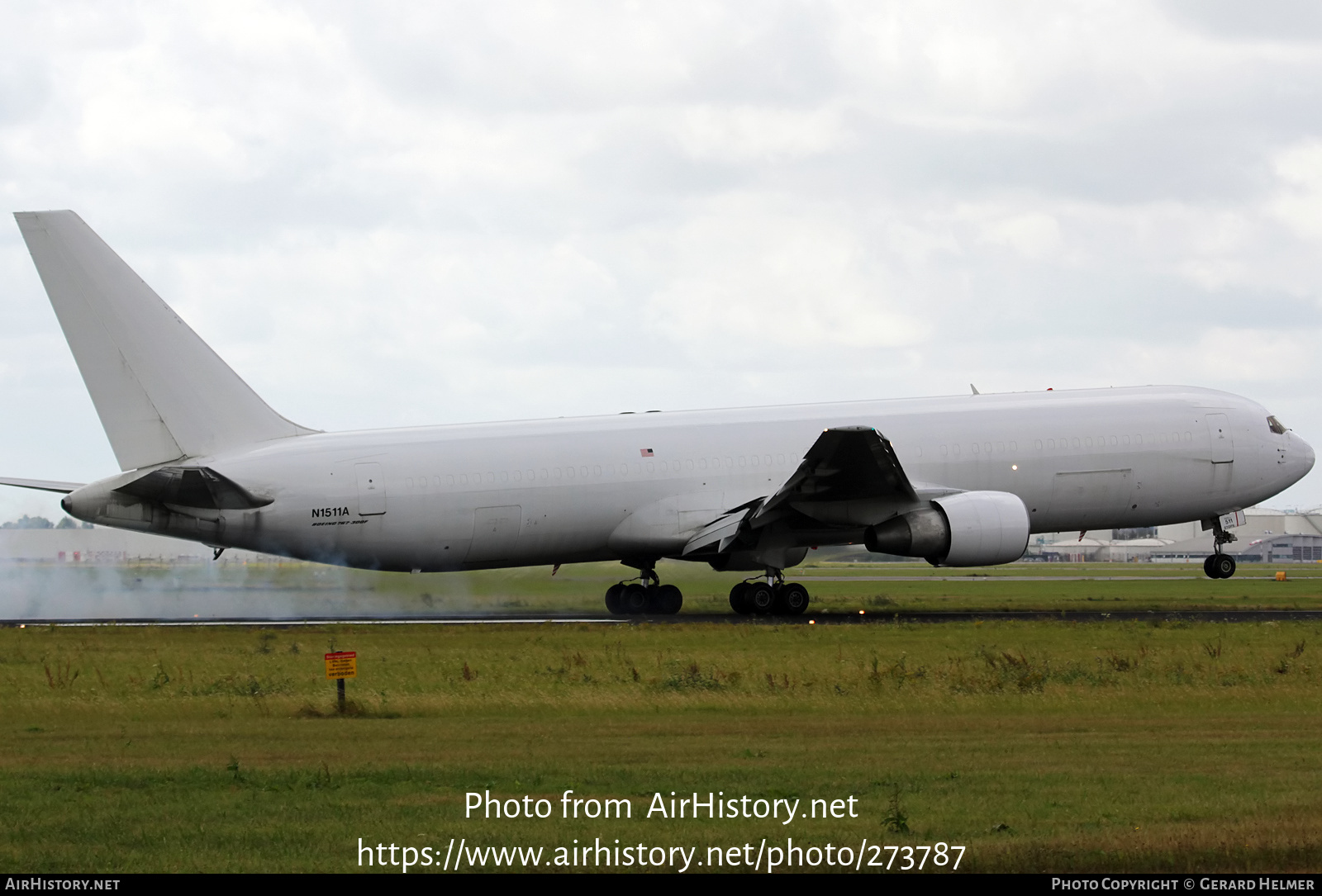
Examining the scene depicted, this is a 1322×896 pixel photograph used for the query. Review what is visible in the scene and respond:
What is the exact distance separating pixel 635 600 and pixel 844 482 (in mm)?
6872

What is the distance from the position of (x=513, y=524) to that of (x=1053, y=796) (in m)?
22.5

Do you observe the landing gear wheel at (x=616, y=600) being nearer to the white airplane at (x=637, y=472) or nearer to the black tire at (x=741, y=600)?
the white airplane at (x=637, y=472)

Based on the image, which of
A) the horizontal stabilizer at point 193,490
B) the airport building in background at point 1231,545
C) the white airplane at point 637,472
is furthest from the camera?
the airport building in background at point 1231,545

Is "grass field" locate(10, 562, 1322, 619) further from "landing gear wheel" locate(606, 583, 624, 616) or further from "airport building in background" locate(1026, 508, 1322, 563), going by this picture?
"airport building in background" locate(1026, 508, 1322, 563)

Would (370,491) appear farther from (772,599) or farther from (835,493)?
(835,493)

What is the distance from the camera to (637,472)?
36.1m

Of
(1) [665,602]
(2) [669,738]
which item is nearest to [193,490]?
(1) [665,602]

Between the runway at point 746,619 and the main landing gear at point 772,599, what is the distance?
42cm

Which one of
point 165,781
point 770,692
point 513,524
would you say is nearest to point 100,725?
point 165,781

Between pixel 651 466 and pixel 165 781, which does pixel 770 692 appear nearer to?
pixel 165 781

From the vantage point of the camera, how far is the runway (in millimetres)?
34062

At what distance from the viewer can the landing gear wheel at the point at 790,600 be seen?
3600 centimetres

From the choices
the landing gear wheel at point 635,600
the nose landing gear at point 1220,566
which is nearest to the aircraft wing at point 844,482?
the landing gear wheel at point 635,600

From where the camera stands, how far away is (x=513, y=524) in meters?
34.9
